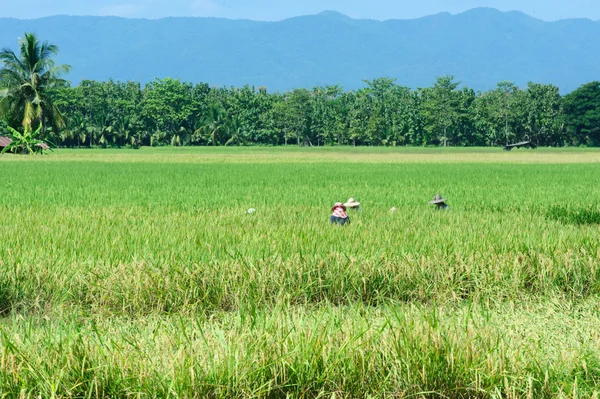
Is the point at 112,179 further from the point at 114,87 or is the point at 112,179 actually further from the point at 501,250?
the point at 114,87

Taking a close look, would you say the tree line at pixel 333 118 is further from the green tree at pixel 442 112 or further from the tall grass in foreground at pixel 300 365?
the tall grass in foreground at pixel 300 365

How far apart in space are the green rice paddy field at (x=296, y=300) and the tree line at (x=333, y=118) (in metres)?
61.6

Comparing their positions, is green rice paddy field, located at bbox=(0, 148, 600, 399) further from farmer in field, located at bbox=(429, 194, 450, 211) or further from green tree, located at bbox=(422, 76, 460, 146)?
green tree, located at bbox=(422, 76, 460, 146)

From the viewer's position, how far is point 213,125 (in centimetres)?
7344

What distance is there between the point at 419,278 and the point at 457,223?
312 cm

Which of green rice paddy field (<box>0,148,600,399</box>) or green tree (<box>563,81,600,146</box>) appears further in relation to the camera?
green tree (<box>563,81,600,146</box>)

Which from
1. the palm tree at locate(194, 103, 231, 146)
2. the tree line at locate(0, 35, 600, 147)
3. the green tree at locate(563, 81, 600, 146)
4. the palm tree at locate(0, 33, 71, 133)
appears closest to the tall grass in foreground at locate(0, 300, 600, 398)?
the palm tree at locate(0, 33, 71, 133)

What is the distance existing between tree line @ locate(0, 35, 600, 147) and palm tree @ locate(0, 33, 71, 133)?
91.3 feet

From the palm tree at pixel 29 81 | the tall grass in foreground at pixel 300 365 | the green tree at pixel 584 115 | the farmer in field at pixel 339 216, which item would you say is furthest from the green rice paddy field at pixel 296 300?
the green tree at pixel 584 115

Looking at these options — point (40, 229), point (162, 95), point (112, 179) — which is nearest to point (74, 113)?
point (162, 95)

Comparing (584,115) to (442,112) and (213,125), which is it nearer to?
(442,112)

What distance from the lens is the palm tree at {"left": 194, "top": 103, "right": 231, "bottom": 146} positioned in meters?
73.1

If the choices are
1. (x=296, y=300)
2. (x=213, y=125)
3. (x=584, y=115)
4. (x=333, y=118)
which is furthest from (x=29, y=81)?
(x=584, y=115)

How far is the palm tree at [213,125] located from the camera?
73.1m
